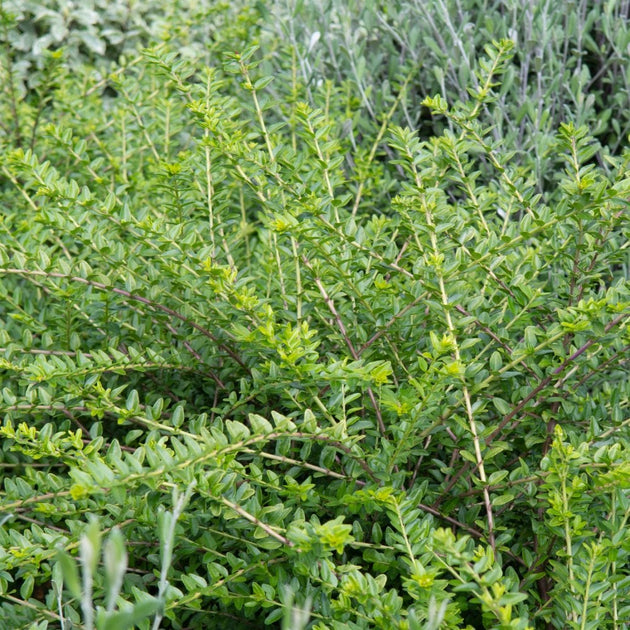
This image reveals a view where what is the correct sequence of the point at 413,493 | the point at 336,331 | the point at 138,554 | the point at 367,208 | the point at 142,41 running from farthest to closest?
1. the point at 142,41
2. the point at 367,208
3. the point at 336,331
4. the point at 138,554
5. the point at 413,493

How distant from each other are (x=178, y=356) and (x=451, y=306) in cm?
64

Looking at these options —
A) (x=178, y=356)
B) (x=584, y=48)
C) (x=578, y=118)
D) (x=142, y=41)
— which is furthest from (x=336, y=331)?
(x=142, y=41)

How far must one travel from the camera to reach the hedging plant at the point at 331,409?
135 centimetres

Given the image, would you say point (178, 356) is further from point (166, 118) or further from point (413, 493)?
point (166, 118)

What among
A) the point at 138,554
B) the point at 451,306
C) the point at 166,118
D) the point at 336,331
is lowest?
the point at 138,554

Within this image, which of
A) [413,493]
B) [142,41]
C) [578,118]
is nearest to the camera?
[413,493]

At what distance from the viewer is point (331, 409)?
151 centimetres

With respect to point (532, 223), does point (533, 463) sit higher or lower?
lower

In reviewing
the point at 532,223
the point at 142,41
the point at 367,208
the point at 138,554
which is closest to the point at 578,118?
the point at 367,208

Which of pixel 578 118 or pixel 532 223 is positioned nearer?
pixel 532 223

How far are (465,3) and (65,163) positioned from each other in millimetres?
1662

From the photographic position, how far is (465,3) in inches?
122

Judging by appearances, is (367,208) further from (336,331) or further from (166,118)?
(336,331)

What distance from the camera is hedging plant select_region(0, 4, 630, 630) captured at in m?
1.35
